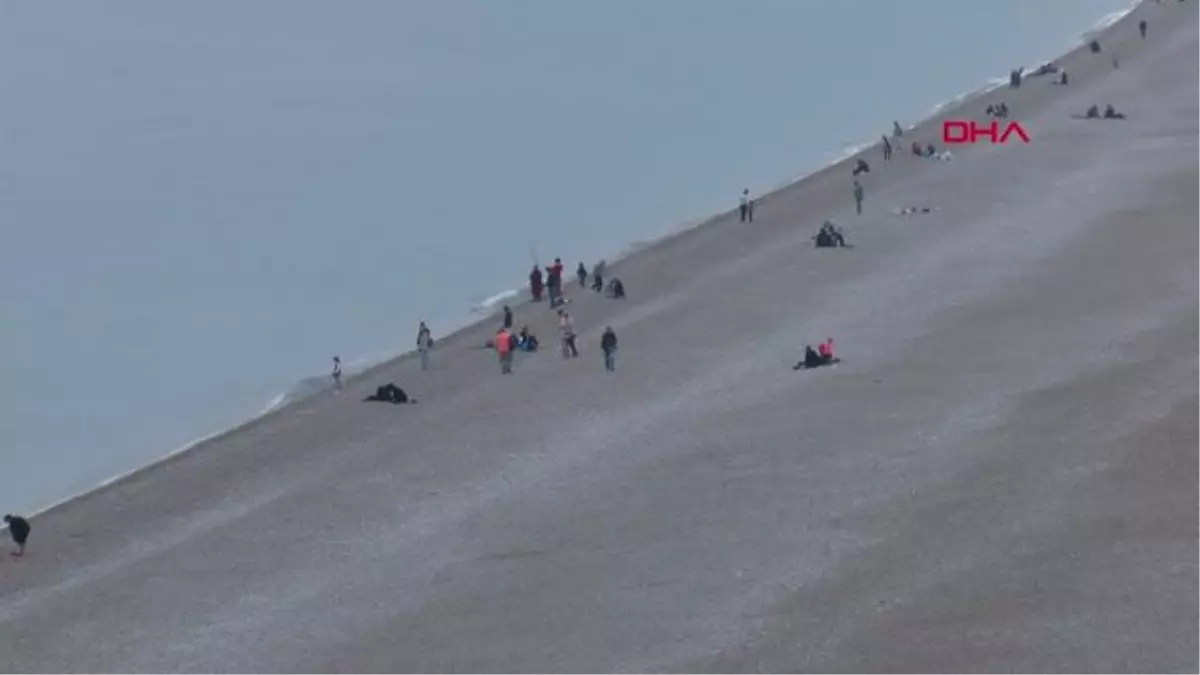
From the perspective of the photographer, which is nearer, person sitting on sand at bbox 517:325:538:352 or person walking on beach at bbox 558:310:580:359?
person walking on beach at bbox 558:310:580:359

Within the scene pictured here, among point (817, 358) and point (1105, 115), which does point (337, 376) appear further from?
point (1105, 115)

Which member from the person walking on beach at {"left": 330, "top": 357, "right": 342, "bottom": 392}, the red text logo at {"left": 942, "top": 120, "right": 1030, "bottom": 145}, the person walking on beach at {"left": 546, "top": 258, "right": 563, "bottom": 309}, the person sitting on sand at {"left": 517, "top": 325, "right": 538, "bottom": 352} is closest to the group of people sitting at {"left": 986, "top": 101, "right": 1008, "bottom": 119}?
the red text logo at {"left": 942, "top": 120, "right": 1030, "bottom": 145}

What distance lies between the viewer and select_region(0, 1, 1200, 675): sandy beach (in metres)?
19.7

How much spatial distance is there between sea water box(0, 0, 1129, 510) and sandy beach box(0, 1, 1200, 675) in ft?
10.9

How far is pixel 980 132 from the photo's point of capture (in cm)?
5269

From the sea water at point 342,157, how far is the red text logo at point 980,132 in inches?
110

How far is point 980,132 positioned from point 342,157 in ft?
49.1

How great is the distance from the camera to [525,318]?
35.8 meters

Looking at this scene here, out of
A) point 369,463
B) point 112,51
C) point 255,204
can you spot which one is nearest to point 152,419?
point 369,463

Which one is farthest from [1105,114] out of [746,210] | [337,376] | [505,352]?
[337,376]

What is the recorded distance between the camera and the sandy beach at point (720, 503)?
1970 centimetres

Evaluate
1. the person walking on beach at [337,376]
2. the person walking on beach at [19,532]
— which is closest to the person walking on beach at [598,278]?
the person walking on beach at [337,376]

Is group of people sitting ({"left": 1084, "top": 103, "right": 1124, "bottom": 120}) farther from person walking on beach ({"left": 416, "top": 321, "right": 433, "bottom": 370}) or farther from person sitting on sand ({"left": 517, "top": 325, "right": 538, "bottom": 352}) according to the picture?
person walking on beach ({"left": 416, "top": 321, "right": 433, "bottom": 370})

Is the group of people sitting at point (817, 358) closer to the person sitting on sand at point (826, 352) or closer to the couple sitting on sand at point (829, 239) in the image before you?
the person sitting on sand at point (826, 352)
